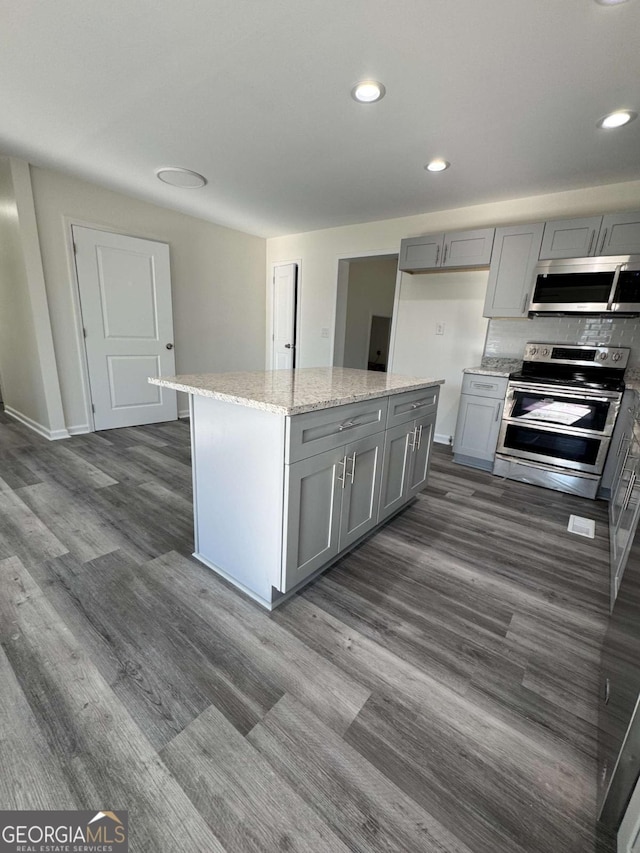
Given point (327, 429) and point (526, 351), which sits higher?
point (526, 351)

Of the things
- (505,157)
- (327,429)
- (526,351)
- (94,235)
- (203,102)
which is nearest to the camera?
(327,429)

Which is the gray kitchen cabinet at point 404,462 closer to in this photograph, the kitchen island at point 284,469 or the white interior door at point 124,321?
the kitchen island at point 284,469

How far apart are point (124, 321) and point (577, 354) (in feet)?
14.8

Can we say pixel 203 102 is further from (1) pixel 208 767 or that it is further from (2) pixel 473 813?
(2) pixel 473 813

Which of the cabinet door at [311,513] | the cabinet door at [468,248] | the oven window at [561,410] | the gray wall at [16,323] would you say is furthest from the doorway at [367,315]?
the cabinet door at [311,513]

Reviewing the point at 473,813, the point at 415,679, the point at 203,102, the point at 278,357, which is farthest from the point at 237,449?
the point at 278,357

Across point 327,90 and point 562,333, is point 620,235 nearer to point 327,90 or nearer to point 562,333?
point 562,333

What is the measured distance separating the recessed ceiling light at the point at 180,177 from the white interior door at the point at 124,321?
89cm

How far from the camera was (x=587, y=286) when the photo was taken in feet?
9.29

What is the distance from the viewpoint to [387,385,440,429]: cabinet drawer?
1993mm

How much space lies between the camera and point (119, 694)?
1.19 metres

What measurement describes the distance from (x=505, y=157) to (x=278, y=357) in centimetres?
372

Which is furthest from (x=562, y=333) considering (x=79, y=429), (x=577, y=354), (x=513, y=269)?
(x=79, y=429)

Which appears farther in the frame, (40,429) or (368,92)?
(40,429)
